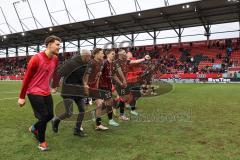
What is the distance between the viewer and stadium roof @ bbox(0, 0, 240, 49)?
96.1ft

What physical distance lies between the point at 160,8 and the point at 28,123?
24.1 m

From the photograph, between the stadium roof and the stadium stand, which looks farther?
the stadium stand

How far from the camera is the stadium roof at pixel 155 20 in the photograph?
29.3 m

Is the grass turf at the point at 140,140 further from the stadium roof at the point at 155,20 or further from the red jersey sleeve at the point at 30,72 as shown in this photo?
the stadium roof at the point at 155,20

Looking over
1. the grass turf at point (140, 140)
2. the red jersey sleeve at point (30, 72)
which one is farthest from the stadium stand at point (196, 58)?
the red jersey sleeve at point (30, 72)

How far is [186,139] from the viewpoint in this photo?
6188mm

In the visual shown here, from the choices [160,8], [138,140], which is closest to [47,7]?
[160,8]

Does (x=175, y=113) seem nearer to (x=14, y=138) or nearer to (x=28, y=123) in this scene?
(x=28, y=123)

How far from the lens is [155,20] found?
112 ft

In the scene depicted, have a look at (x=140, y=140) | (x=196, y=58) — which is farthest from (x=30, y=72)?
(x=196, y=58)

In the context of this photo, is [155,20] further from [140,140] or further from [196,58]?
[140,140]

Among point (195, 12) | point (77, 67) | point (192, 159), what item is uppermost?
point (195, 12)

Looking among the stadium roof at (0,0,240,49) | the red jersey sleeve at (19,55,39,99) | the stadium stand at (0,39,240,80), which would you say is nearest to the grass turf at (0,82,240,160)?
the red jersey sleeve at (19,55,39,99)

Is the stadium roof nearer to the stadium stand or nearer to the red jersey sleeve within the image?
the stadium stand
